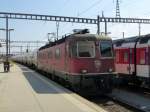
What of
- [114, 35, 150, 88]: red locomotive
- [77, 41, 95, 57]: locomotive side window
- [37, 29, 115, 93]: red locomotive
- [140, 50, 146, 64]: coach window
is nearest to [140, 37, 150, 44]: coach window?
[114, 35, 150, 88]: red locomotive

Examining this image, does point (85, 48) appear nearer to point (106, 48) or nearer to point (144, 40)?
point (106, 48)

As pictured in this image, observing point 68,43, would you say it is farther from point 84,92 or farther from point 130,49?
point 130,49

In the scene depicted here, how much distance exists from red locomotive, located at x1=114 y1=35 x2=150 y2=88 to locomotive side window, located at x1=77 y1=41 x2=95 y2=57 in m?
2.89

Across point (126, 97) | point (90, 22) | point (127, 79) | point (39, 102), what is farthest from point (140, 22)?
point (39, 102)

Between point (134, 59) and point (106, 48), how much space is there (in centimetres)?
320

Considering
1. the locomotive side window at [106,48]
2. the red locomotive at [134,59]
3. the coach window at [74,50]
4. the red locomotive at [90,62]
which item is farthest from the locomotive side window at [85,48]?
the red locomotive at [134,59]

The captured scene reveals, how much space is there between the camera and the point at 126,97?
19141mm

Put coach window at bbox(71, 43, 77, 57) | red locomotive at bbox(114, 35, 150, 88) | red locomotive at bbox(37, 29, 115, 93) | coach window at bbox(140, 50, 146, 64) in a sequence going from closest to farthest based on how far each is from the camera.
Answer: red locomotive at bbox(37, 29, 115, 93)
coach window at bbox(71, 43, 77, 57)
red locomotive at bbox(114, 35, 150, 88)
coach window at bbox(140, 50, 146, 64)

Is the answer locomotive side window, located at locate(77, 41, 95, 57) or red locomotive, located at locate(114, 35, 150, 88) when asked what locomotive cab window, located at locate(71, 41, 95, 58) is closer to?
locomotive side window, located at locate(77, 41, 95, 57)

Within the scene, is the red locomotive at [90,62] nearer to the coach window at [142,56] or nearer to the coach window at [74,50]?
the coach window at [74,50]

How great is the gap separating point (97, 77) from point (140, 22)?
1475 inches

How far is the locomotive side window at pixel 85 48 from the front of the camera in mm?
18719

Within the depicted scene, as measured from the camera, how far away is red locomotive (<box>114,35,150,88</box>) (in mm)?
20109

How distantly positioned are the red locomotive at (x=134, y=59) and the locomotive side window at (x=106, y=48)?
79.1 inches
